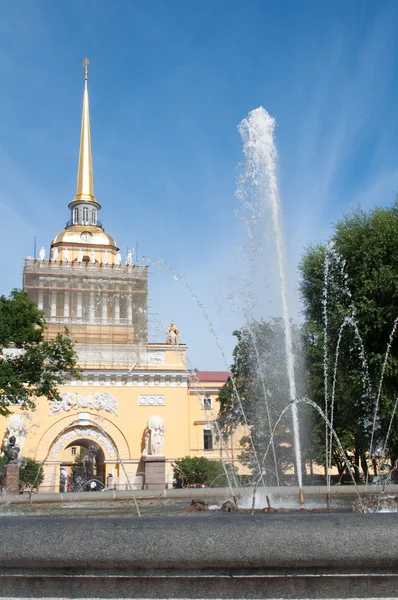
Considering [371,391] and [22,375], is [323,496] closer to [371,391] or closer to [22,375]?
[371,391]

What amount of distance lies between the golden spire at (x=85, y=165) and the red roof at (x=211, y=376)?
55.8 ft

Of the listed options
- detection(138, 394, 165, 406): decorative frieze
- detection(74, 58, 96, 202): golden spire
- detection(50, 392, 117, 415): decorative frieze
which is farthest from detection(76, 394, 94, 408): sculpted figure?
detection(74, 58, 96, 202): golden spire

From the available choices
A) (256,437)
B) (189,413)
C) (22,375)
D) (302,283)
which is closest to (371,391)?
(302,283)

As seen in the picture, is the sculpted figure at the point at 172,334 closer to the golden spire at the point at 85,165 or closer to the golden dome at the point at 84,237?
the golden dome at the point at 84,237

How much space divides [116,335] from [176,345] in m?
4.26

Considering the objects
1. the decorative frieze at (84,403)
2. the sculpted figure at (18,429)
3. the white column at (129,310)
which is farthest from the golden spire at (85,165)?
the sculpted figure at (18,429)

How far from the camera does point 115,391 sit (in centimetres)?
3316

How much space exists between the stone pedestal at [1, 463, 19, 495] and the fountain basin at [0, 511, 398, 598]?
18332 millimetres

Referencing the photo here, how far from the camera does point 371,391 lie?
65.8 ft

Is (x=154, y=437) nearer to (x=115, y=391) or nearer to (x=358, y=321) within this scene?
(x=115, y=391)

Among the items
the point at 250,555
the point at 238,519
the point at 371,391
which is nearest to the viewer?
the point at 250,555

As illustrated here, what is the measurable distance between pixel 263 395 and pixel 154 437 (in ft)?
24.1

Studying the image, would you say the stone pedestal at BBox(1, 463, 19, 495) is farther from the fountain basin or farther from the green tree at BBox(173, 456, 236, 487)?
the fountain basin

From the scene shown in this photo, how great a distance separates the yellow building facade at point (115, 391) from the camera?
31.5m
